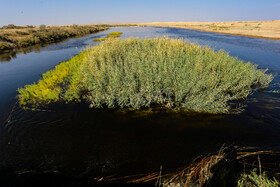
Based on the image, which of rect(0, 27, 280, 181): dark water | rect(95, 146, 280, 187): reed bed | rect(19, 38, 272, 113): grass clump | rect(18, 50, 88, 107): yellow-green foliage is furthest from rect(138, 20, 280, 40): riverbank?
rect(18, 50, 88, 107): yellow-green foliage

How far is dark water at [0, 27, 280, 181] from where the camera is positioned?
412cm

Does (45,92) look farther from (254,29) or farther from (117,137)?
(254,29)

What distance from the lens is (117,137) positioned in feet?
16.5

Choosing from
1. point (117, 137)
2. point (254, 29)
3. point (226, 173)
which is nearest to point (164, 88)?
point (117, 137)

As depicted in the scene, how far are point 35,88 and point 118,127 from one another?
237 inches

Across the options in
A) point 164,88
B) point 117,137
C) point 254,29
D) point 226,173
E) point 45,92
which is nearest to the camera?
point 226,173

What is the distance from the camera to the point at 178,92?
6344mm

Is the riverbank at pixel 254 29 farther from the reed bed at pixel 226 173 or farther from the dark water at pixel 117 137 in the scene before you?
the reed bed at pixel 226 173

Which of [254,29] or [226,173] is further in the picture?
[254,29]

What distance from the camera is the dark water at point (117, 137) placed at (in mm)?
4117

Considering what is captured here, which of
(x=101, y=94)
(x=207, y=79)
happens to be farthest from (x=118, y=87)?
(x=207, y=79)

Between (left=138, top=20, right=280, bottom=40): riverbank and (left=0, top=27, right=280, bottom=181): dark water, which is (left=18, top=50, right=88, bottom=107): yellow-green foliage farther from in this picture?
(left=138, top=20, right=280, bottom=40): riverbank

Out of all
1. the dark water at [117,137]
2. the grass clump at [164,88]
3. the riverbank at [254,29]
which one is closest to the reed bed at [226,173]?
the dark water at [117,137]

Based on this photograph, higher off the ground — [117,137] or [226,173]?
[226,173]
